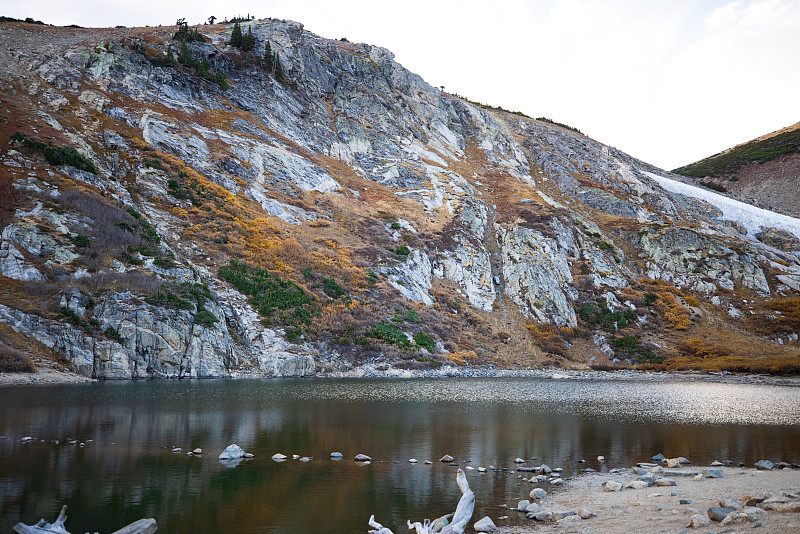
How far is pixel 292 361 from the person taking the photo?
50.3 meters

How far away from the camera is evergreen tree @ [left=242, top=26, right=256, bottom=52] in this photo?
3952 inches

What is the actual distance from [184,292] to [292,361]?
491 inches

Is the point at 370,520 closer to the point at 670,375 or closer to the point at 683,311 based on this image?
the point at 670,375

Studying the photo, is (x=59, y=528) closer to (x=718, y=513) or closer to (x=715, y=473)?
(x=718, y=513)

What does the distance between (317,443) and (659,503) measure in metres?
14.0

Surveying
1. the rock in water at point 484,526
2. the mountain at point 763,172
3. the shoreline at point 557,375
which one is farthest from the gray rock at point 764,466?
the mountain at point 763,172

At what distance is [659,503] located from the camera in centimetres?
1309

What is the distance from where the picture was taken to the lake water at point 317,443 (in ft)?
44.2

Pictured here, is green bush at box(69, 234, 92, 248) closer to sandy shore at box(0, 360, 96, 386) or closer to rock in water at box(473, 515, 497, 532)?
sandy shore at box(0, 360, 96, 386)

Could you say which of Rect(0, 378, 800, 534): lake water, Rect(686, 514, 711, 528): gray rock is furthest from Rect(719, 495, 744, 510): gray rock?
Rect(0, 378, 800, 534): lake water

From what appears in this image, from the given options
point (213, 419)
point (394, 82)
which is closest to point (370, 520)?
point (213, 419)

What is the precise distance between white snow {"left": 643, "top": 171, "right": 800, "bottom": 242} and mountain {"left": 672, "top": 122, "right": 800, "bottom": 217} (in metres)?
10.8

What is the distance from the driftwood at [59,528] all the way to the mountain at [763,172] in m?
141

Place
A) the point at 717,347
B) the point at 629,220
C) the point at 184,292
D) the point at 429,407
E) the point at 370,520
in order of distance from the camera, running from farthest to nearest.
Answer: the point at 629,220 < the point at 717,347 < the point at 184,292 < the point at 429,407 < the point at 370,520
